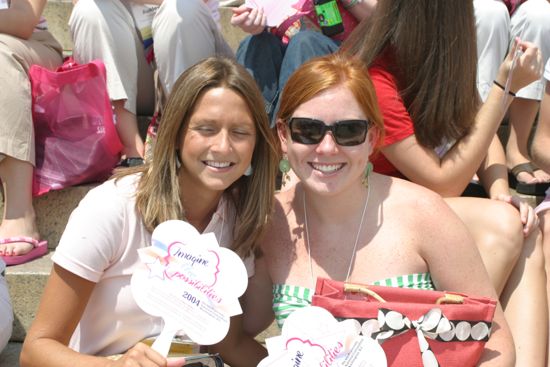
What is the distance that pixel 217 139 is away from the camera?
7.02 feet

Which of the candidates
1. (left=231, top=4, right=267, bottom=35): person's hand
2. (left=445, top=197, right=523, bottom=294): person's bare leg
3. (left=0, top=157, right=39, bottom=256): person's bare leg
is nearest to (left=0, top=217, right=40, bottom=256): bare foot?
(left=0, top=157, right=39, bottom=256): person's bare leg

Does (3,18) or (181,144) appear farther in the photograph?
(3,18)

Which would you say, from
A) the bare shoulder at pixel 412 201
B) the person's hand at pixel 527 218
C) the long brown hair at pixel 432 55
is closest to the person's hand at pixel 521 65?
the long brown hair at pixel 432 55

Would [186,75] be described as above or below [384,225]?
above

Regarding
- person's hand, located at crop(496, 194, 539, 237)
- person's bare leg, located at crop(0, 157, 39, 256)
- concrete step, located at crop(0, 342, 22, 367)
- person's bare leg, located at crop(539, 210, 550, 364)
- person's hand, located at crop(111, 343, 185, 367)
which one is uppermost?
person's hand, located at crop(496, 194, 539, 237)

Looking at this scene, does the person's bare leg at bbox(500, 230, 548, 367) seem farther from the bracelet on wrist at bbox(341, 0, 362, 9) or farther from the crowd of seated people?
the bracelet on wrist at bbox(341, 0, 362, 9)

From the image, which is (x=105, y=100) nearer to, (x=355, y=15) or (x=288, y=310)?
(x=355, y=15)

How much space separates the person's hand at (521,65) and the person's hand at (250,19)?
1.05m

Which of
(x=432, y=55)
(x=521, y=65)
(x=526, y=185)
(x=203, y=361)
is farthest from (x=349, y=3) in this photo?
(x=203, y=361)

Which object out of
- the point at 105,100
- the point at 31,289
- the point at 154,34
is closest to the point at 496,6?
the point at 154,34

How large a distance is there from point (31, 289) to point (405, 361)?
1615 mm

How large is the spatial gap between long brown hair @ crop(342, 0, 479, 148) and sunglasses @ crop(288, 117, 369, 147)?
1.78 ft

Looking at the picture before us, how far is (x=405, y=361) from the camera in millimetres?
2008

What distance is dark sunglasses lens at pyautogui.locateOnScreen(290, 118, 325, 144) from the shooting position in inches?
84.5
